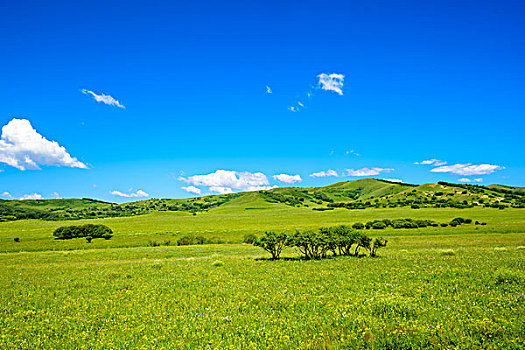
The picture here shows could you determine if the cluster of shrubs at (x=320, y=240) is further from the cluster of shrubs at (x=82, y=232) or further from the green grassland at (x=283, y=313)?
the cluster of shrubs at (x=82, y=232)

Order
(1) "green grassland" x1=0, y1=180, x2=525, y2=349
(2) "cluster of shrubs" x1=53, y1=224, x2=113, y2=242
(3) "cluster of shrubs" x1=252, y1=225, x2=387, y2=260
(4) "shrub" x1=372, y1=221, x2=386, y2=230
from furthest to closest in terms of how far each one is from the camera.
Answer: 1. (2) "cluster of shrubs" x1=53, y1=224, x2=113, y2=242
2. (4) "shrub" x1=372, y1=221, x2=386, y2=230
3. (3) "cluster of shrubs" x1=252, y1=225, x2=387, y2=260
4. (1) "green grassland" x1=0, y1=180, x2=525, y2=349

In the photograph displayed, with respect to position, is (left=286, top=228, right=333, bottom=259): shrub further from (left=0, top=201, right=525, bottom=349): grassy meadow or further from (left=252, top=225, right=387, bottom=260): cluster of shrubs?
(left=0, top=201, right=525, bottom=349): grassy meadow

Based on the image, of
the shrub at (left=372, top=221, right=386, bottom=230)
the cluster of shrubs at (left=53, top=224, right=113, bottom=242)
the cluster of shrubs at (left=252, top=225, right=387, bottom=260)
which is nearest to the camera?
the cluster of shrubs at (left=252, top=225, right=387, bottom=260)

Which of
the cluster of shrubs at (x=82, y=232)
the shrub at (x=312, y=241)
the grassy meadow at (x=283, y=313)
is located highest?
the shrub at (x=312, y=241)

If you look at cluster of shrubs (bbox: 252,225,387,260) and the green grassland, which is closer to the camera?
the green grassland

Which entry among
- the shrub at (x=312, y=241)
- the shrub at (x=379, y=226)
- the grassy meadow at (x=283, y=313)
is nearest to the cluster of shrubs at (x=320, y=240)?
the shrub at (x=312, y=241)

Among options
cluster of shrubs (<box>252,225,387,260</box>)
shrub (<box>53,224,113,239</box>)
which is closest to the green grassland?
cluster of shrubs (<box>252,225,387,260</box>)

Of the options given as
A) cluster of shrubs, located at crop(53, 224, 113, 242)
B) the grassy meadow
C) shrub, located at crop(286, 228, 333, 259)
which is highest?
shrub, located at crop(286, 228, 333, 259)

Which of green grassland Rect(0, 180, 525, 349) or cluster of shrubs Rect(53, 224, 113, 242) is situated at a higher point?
green grassland Rect(0, 180, 525, 349)

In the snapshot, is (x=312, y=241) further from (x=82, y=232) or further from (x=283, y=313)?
(x=82, y=232)

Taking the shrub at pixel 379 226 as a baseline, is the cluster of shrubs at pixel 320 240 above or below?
above

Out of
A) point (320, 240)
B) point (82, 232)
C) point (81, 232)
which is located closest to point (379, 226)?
point (320, 240)

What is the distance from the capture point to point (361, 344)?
8.30 meters

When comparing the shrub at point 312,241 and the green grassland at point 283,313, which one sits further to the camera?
the shrub at point 312,241
